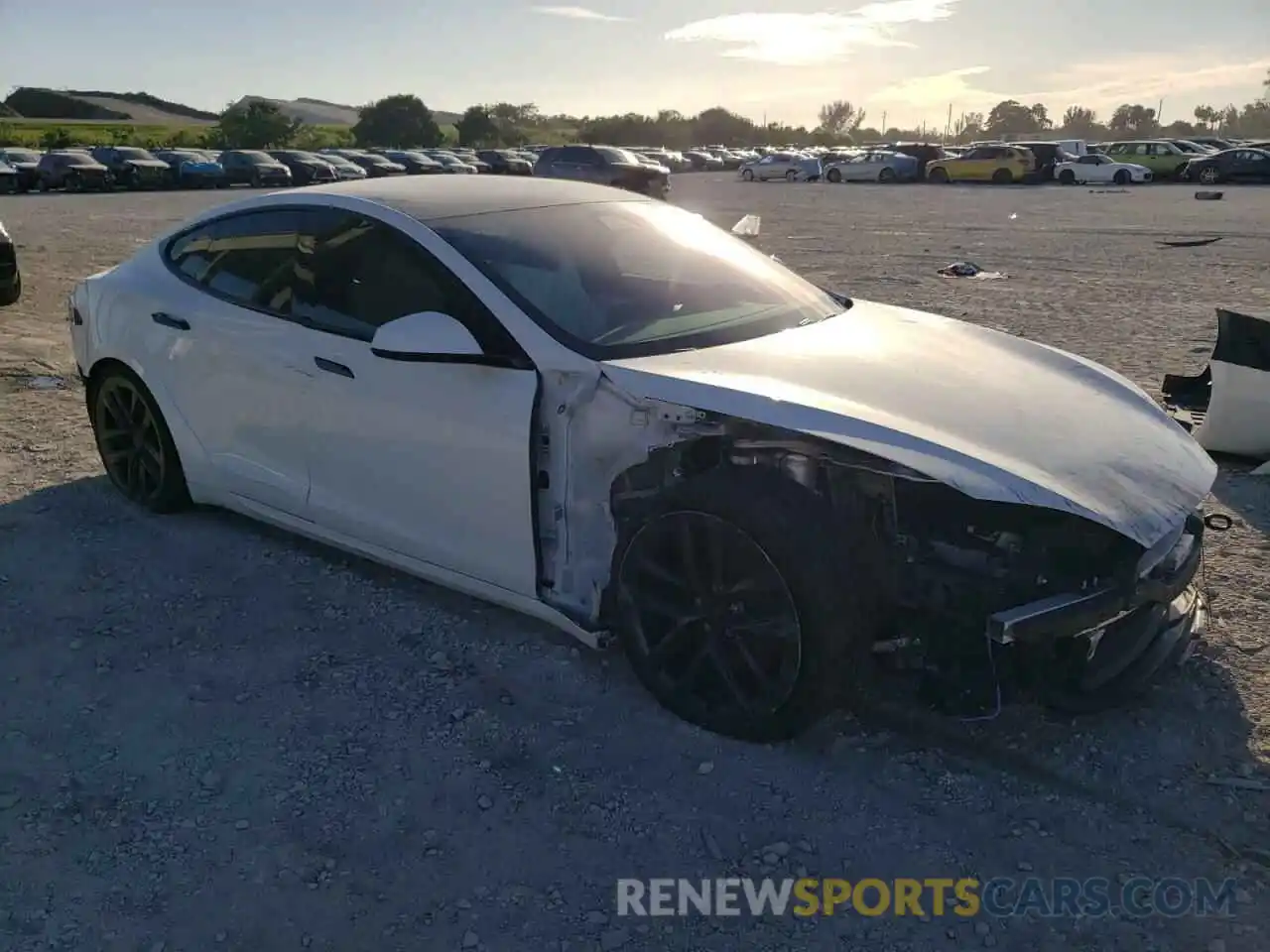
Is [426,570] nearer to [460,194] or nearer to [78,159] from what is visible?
[460,194]

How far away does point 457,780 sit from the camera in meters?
3.05

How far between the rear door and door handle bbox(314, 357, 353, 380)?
0.18 feet

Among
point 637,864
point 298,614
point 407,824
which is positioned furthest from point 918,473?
point 298,614

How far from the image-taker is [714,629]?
317 cm

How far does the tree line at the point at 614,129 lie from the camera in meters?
72.5

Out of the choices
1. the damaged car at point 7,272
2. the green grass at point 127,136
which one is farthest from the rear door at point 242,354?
the green grass at point 127,136

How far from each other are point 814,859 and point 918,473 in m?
1.03

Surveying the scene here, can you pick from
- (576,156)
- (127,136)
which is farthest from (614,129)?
(576,156)

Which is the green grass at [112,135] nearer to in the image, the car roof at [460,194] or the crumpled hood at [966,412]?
the car roof at [460,194]

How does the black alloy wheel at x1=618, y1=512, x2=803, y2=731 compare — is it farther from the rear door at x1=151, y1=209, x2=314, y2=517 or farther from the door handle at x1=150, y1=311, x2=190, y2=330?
the door handle at x1=150, y1=311, x2=190, y2=330

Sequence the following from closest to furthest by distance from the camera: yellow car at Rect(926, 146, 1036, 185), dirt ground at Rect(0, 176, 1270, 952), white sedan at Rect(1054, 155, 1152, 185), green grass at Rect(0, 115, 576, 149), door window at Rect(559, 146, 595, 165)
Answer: dirt ground at Rect(0, 176, 1270, 952), door window at Rect(559, 146, 595, 165), white sedan at Rect(1054, 155, 1152, 185), yellow car at Rect(926, 146, 1036, 185), green grass at Rect(0, 115, 576, 149)

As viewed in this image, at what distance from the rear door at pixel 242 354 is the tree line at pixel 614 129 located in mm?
59380

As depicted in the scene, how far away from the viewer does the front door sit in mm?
3457

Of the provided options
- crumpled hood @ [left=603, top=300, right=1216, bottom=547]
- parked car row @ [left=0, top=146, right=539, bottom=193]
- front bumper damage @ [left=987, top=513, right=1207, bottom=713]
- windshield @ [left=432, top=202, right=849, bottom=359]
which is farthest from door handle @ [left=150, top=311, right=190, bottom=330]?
parked car row @ [left=0, top=146, right=539, bottom=193]
